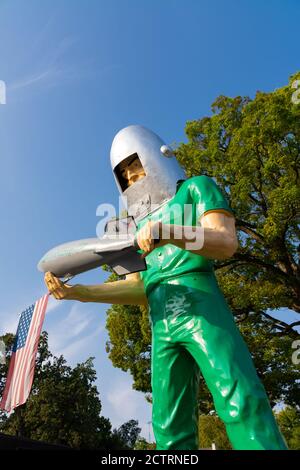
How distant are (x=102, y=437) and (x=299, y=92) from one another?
83.0 feet

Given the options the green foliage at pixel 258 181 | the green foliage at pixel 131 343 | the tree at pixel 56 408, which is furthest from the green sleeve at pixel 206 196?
the tree at pixel 56 408

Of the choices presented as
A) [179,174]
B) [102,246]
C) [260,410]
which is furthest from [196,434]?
[179,174]

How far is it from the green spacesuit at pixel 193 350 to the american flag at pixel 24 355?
10.1 ft

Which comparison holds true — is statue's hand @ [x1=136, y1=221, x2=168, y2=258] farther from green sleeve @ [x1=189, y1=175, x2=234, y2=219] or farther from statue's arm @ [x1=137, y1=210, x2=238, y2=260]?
green sleeve @ [x1=189, y1=175, x2=234, y2=219]

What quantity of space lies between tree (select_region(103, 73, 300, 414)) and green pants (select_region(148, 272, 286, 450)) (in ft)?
24.0

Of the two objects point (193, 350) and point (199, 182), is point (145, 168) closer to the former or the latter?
point (199, 182)

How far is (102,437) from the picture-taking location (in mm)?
28359

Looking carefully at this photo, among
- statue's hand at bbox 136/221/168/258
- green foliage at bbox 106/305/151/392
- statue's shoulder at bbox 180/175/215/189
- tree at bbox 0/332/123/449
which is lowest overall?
statue's hand at bbox 136/221/168/258

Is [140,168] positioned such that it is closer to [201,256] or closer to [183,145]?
[201,256]

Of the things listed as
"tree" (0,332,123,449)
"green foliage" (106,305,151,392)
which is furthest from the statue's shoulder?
"tree" (0,332,123,449)

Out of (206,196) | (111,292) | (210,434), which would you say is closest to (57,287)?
(111,292)

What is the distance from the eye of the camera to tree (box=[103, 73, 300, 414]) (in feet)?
32.0

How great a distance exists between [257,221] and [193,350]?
29.8 ft

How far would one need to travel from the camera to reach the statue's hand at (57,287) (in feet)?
9.27
